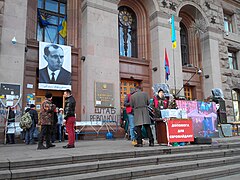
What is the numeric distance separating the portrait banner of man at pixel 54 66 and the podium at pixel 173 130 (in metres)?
7.06

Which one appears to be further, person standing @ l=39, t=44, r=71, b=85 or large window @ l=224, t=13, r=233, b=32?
large window @ l=224, t=13, r=233, b=32

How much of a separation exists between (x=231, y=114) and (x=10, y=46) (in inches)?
688

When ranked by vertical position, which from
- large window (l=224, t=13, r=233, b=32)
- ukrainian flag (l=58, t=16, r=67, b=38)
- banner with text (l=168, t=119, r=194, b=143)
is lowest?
banner with text (l=168, t=119, r=194, b=143)

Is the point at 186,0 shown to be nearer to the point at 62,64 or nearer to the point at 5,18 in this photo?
the point at 62,64

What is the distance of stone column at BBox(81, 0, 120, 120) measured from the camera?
1365 cm

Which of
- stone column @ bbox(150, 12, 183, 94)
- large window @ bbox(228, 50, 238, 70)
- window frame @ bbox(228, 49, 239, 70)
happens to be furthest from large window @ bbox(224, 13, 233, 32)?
stone column @ bbox(150, 12, 183, 94)

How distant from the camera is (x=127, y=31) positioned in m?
18.1

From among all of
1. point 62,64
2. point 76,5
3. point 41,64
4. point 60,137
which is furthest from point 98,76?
point 76,5

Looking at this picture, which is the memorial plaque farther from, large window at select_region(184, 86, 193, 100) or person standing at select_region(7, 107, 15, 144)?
large window at select_region(184, 86, 193, 100)

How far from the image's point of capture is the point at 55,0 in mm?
15391

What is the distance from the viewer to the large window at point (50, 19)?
576 inches

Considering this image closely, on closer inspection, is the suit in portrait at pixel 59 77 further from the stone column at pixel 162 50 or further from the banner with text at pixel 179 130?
the banner with text at pixel 179 130

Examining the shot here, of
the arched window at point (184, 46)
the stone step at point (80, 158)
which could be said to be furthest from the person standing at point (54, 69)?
the arched window at point (184, 46)

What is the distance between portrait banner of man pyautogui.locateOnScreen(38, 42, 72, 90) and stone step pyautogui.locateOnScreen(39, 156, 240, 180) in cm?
899
